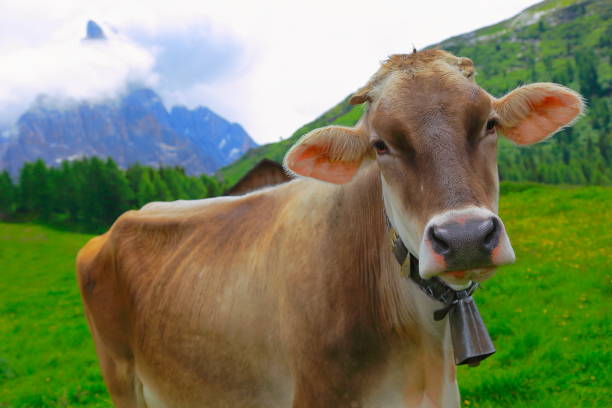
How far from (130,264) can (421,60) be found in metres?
3.36

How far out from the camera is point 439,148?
8.12 feet

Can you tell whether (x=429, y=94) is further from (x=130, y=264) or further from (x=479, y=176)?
(x=130, y=264)

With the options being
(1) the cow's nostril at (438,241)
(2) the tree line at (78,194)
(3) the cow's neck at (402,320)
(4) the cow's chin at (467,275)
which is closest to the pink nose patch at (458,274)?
(4) the cow's chin at (467,275)

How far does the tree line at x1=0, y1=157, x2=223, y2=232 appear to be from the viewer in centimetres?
6531

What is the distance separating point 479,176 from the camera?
2.50 meters

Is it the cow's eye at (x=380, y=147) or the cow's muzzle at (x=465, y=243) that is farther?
the cow's eye at (x=380, y=147)

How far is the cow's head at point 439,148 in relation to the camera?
2266mm

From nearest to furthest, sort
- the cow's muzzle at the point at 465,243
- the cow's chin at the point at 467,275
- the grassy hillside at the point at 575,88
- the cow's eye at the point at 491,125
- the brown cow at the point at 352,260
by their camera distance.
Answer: the cow's muzzle at the point at 465,243 < the cow's chin at the point at 467,275 < the brown cow at the point at 352,260 < the cow's eye at the point at 491,125 < the grassy hillside at the point at 575,88

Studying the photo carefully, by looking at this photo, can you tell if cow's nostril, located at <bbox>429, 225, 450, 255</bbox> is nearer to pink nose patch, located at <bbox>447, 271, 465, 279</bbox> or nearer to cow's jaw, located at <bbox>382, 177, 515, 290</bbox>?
cow's jaw, located at <bbox>382, 177, 515, 290</bbox>

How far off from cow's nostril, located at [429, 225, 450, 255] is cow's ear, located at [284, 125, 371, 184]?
0.88 meters

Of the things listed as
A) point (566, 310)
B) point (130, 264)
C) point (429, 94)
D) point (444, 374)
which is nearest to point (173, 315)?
point (130, 264)

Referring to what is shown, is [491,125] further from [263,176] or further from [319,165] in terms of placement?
[263,176]

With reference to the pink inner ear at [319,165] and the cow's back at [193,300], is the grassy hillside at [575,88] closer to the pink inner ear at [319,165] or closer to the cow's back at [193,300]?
the cow's back at [193,300]

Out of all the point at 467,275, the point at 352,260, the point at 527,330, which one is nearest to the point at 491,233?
the point at 467,275
